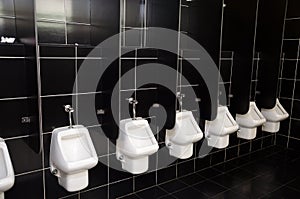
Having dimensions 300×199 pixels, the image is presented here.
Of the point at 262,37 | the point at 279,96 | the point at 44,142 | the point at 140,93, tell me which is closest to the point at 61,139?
the point at 44,142

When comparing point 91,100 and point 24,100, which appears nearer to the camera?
point 24,100

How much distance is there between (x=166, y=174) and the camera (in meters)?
2.97

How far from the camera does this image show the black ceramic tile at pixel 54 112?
2104mm

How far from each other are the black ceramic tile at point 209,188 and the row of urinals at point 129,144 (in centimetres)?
42

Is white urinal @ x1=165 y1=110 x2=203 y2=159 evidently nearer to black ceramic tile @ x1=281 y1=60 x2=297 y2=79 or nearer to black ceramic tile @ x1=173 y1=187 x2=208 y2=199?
A: black ceramic tile @ x1=173 y1=187 x2=208 y2=199

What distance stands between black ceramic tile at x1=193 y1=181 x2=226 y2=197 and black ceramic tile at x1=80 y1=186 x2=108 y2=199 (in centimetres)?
102

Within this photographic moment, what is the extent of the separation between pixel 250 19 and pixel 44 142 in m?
2.70

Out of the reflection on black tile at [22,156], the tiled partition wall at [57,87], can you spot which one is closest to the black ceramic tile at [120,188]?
the tiled partition wall at [57,87]

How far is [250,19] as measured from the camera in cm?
312

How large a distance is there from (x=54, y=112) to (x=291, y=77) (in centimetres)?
343

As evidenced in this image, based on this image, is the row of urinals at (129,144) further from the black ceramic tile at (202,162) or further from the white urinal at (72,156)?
the black ceramic tile at (202,162)

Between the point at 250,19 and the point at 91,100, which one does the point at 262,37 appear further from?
the point at 91,100

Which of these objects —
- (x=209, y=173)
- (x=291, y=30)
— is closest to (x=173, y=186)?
(x=209, y=173)

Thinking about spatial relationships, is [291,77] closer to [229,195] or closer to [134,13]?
[229,195]
